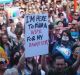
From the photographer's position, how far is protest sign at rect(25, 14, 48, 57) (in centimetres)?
639

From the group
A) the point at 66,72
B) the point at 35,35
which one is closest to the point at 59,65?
the point at 66,72

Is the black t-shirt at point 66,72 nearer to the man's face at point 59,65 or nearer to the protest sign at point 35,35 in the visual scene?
the man's face at point 59,65

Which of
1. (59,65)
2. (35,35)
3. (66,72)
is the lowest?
(66,72)

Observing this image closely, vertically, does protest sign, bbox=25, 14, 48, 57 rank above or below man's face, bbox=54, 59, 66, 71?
above

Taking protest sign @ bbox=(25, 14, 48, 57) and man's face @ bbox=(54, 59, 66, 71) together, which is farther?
protest sign @ bbox=(25, 14, 48, 57)

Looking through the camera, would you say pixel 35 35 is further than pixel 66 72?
Yes

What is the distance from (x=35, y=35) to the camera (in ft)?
21.4

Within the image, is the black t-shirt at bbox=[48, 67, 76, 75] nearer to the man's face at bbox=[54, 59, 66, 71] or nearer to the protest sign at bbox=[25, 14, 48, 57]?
the man's face at bbox=[54, 59, 66, 71]

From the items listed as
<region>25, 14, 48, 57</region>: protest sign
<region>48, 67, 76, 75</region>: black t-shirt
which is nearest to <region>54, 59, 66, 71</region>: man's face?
<region>48, 67, 76, 75</region>: black t-shirt

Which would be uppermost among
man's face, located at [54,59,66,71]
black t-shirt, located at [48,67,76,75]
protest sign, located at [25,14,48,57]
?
protest sign, located at [25,14,48,57]

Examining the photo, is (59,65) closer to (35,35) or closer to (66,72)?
(66,72)

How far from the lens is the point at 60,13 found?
1609cm

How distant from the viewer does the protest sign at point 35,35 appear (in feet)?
21.0

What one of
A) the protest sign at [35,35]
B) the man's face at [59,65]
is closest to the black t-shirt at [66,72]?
the man's face at [59,65]
